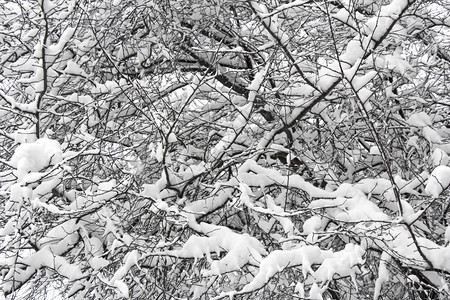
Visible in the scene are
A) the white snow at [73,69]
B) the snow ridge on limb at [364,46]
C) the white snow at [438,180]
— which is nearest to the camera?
the white snow at [438,180]

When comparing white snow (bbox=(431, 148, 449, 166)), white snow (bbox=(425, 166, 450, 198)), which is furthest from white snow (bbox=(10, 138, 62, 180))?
white snow (bbox=(431, 148, 449, 166))

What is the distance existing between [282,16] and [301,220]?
5.49ft

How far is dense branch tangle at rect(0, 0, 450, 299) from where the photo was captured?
2.95m

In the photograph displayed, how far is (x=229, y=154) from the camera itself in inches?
165

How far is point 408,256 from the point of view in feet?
9.61

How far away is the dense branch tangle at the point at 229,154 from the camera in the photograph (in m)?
2.95

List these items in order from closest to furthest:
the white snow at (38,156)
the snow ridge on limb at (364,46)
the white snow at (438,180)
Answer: the white snow at (38,156)
the white snow at (438,180)
the snow ridge on limb at (364,46)

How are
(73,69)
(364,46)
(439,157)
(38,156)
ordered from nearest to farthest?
(38,156), (364,46), (439,157), (73,69)

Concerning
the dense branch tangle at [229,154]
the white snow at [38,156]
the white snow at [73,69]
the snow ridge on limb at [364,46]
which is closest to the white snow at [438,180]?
the dense branch tangle at [229,154]

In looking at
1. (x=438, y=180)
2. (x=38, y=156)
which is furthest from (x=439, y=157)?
(x=38, y=156)

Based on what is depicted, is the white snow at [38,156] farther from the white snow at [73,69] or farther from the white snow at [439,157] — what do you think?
the white snow at [439,157]

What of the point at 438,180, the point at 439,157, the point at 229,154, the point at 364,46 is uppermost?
the point at 364,46

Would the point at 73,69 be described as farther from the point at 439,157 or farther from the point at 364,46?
the point at 439,157

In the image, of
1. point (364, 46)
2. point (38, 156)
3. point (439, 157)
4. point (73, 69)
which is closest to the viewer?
point (38, 156)
